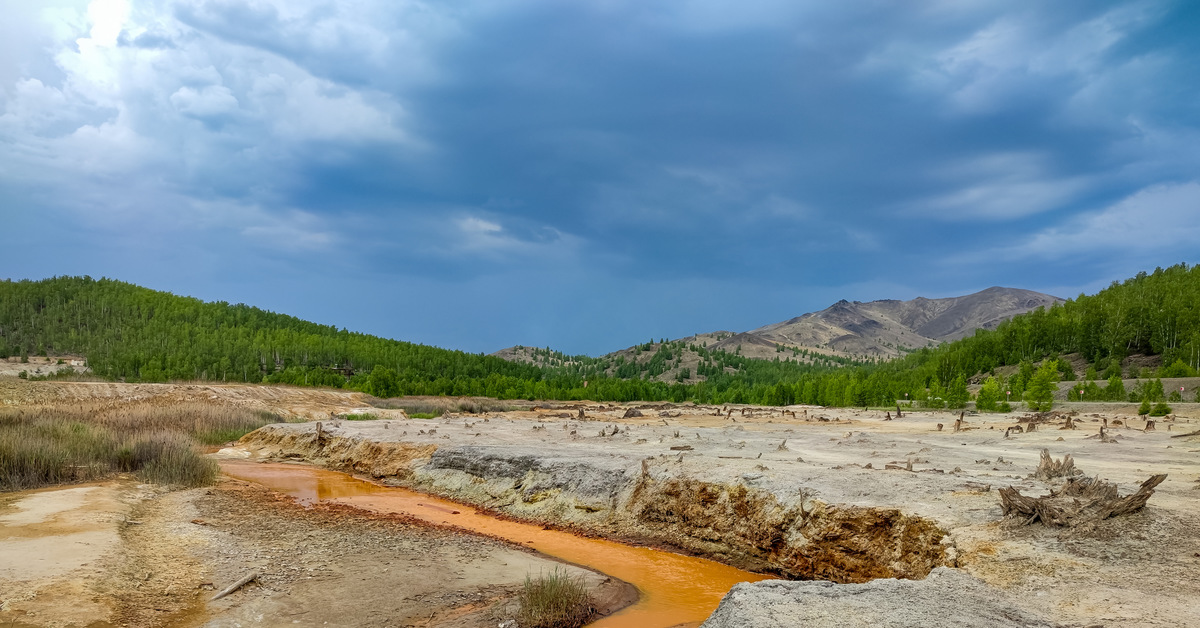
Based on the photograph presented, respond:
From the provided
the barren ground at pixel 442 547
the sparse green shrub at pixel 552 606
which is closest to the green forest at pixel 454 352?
the barren ground at pixel 442 547

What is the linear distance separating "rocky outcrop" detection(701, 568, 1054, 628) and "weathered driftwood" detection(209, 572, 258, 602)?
6.68 metres

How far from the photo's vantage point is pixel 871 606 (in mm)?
5566

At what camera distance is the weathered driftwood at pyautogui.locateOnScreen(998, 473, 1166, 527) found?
7.68 m

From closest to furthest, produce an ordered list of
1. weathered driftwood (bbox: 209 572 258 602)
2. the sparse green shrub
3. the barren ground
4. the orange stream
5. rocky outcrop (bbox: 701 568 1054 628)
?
1. rocky outcrop (bbox: 701 568 1054 628)
2. the barren ground
3. the sparse green shrub
4. weathered driftwood (bbox: 209 572 258 602)
5. the orange stream

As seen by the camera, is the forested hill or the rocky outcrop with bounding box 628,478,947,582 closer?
the rocky outcrop with bounding box 628,478,947,582

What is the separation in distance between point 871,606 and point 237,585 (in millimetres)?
8118

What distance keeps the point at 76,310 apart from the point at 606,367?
5104 inches

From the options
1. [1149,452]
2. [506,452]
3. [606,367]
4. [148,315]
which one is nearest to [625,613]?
[506,452]

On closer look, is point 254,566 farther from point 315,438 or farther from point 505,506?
point 315,438

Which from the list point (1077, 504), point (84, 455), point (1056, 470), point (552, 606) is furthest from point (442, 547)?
point (84, 455)

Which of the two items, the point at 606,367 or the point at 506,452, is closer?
the point at 506,452

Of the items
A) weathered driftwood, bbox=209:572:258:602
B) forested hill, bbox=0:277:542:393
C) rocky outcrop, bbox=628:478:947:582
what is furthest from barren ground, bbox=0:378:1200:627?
forested hill, bbox=0:277:542:393

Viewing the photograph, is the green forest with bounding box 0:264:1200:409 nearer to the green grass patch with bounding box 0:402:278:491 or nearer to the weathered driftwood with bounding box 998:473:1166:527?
the weathered driftwood with bounding box 998:473:1166:527

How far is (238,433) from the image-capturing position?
104 feet
